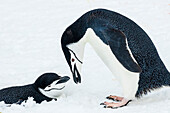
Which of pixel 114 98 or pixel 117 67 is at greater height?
pixel 117 67

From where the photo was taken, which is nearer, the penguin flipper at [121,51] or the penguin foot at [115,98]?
the penguin flipper at [121,51]

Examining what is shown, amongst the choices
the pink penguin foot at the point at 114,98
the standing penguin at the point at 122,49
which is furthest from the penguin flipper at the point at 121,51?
the pink penguin foot at the point at 114,98

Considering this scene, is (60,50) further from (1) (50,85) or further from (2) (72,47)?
(2) (72,47)

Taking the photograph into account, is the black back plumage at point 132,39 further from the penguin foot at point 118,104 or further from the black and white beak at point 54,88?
the black and white beak at point 54,88

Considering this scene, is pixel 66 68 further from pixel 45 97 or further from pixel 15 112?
pixel 15 112

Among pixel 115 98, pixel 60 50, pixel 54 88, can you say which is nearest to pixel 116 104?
pixel 115 98

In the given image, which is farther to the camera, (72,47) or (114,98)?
(114,98)

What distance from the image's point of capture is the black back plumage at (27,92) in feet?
12.6

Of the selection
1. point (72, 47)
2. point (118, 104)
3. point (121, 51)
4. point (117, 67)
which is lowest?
point (118, 104)

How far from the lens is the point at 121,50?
3.23 metres

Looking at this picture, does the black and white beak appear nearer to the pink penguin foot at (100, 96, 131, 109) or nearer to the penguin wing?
the pink penguin foot at (100, 96, 131, 109)

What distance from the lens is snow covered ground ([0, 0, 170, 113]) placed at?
11.3ft

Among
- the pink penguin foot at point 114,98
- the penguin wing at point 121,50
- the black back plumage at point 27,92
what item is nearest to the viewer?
the penguin wing at point 121,50

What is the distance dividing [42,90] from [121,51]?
3.18ft
